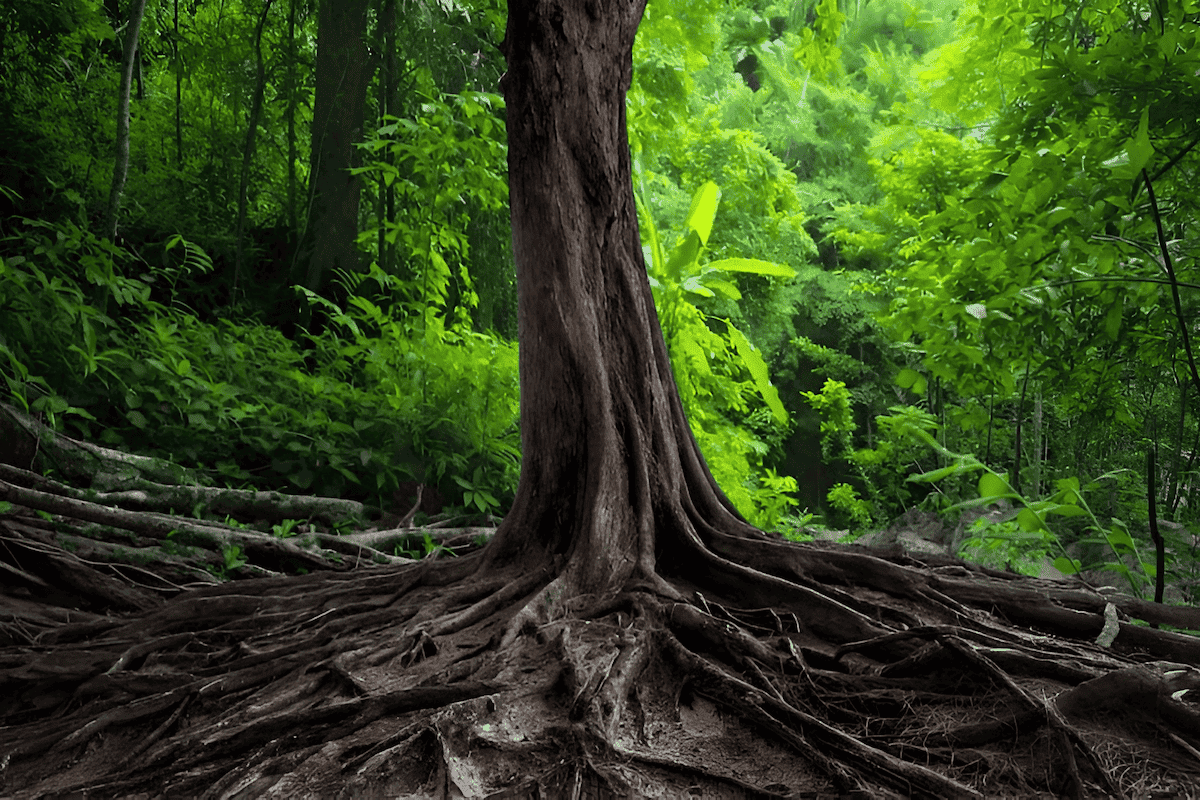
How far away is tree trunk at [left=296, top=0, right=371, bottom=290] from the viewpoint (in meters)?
7.82

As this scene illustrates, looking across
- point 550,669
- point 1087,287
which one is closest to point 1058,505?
point 1087,287

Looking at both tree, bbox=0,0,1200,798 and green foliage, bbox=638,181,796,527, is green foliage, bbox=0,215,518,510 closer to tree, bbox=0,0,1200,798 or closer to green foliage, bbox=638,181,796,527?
green foliage, bbox=638,181,796,527

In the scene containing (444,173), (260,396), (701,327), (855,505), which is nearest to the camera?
(444,173)

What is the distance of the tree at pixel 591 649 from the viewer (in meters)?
1.80

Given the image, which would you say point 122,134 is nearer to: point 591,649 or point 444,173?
point 444,173

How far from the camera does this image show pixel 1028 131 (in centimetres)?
316

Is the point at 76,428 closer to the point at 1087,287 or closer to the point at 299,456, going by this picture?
the point at 299,456

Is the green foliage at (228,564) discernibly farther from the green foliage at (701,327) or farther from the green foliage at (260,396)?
the green foliage at (701,327)

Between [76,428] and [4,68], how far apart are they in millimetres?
4869

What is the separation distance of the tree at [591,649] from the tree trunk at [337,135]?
5101mm

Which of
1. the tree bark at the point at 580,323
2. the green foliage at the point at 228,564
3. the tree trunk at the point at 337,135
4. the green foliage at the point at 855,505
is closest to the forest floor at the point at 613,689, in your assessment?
the tree bark at the point at 580,323

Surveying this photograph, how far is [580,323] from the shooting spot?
9.82 feet

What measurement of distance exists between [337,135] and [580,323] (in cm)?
626

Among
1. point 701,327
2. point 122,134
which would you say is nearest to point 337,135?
point 122,134
